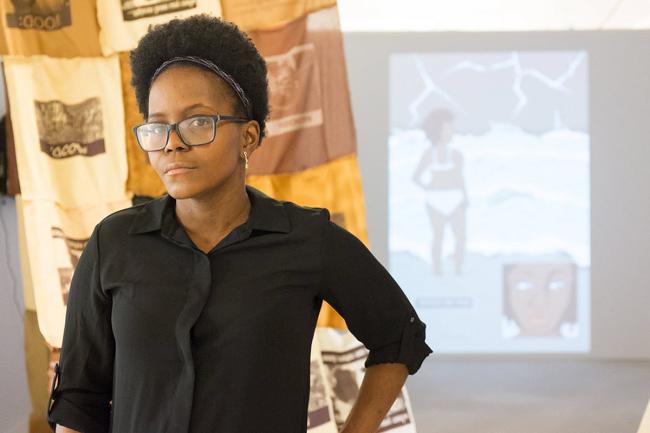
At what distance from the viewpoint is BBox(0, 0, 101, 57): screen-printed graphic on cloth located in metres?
2.56

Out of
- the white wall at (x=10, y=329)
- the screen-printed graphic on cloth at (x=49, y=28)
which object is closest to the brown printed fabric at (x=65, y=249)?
the screen-printed graphic on cloth at (x=49, y=28)

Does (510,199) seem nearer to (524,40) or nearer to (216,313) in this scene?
(524,40)

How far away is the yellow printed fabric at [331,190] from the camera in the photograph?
2553 mm

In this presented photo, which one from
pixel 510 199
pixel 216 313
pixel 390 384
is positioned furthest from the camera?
pixel 510 199

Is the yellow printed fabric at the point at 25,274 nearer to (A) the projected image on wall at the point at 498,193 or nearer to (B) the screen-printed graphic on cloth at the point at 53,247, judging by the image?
(B) the screen-printed graphic on cloth at the point at 53,247

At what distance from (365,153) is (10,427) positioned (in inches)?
129

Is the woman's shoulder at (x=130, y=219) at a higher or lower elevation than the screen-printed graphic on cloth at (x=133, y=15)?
lower

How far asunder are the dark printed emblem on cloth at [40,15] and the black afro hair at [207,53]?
1.56 meters

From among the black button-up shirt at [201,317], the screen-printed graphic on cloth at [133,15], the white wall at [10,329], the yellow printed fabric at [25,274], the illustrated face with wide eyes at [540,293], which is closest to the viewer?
the black button-up shirt at [201,317]

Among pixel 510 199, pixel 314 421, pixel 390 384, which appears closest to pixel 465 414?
pixel 510 199

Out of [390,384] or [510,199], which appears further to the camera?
[510,199]

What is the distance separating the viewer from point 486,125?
6.40 metres

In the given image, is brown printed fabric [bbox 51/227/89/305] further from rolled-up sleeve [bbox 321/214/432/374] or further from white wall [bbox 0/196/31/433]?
rolled-up sleeve [bbox 321/214/432/374]

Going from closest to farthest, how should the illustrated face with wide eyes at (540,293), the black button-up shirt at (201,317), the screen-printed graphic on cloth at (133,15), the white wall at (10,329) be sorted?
the black button-up shirt at (201,317) < the screen-printed graphic on cloth at (133,15) < the white wall at (10,329) < the illustrated face with wide eyes at (540,293)
